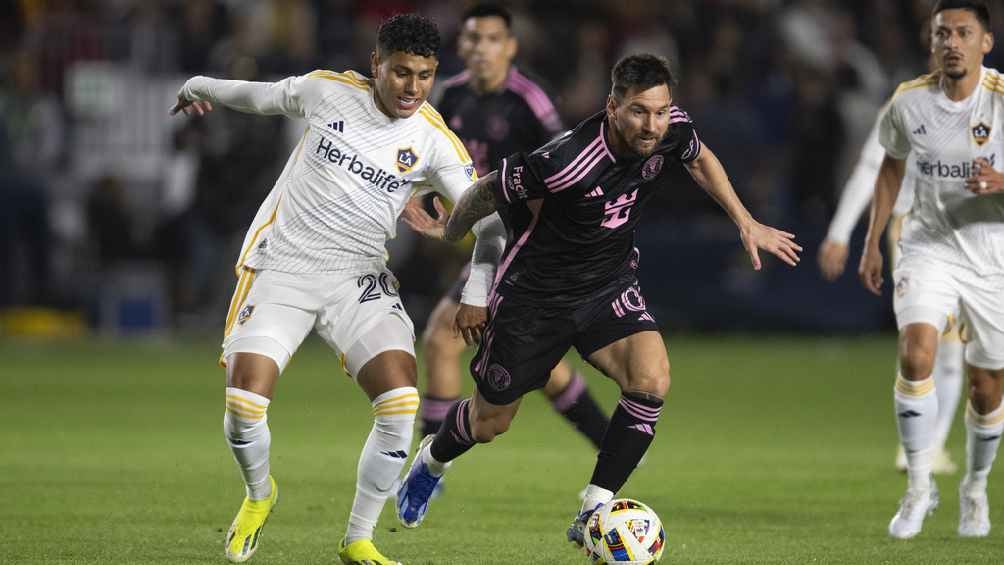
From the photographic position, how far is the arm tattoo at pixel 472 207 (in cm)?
741

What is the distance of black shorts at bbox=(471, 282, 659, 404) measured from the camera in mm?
7766

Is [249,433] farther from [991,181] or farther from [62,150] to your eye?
[62,150]

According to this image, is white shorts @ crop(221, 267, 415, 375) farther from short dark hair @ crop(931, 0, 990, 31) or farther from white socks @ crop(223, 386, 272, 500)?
short dark hair @ crop(931, 0, 990, 31)

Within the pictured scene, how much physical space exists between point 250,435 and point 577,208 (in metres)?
1.72

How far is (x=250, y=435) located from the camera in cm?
738

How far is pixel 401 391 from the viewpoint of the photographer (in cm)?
733

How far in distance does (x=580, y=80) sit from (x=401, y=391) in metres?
13.2

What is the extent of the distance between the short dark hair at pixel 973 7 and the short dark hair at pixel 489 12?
280cm

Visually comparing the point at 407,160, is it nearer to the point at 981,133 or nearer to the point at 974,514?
the point at 981,133

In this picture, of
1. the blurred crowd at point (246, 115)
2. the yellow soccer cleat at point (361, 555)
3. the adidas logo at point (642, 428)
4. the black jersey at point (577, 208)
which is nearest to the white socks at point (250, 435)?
the yellow soccer cleat at point (361, 555)

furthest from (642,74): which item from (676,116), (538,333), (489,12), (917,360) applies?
(489,12)

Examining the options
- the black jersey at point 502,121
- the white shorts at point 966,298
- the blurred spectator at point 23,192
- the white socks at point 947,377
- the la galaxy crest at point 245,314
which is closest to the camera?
the la galaxy crest at point 245,314

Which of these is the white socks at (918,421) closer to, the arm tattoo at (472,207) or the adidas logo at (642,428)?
the adidas logo at (642,428)

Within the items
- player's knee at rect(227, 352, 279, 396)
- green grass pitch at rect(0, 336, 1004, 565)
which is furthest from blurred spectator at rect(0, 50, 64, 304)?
player's knee at rect(227, 352, 279, 396)
